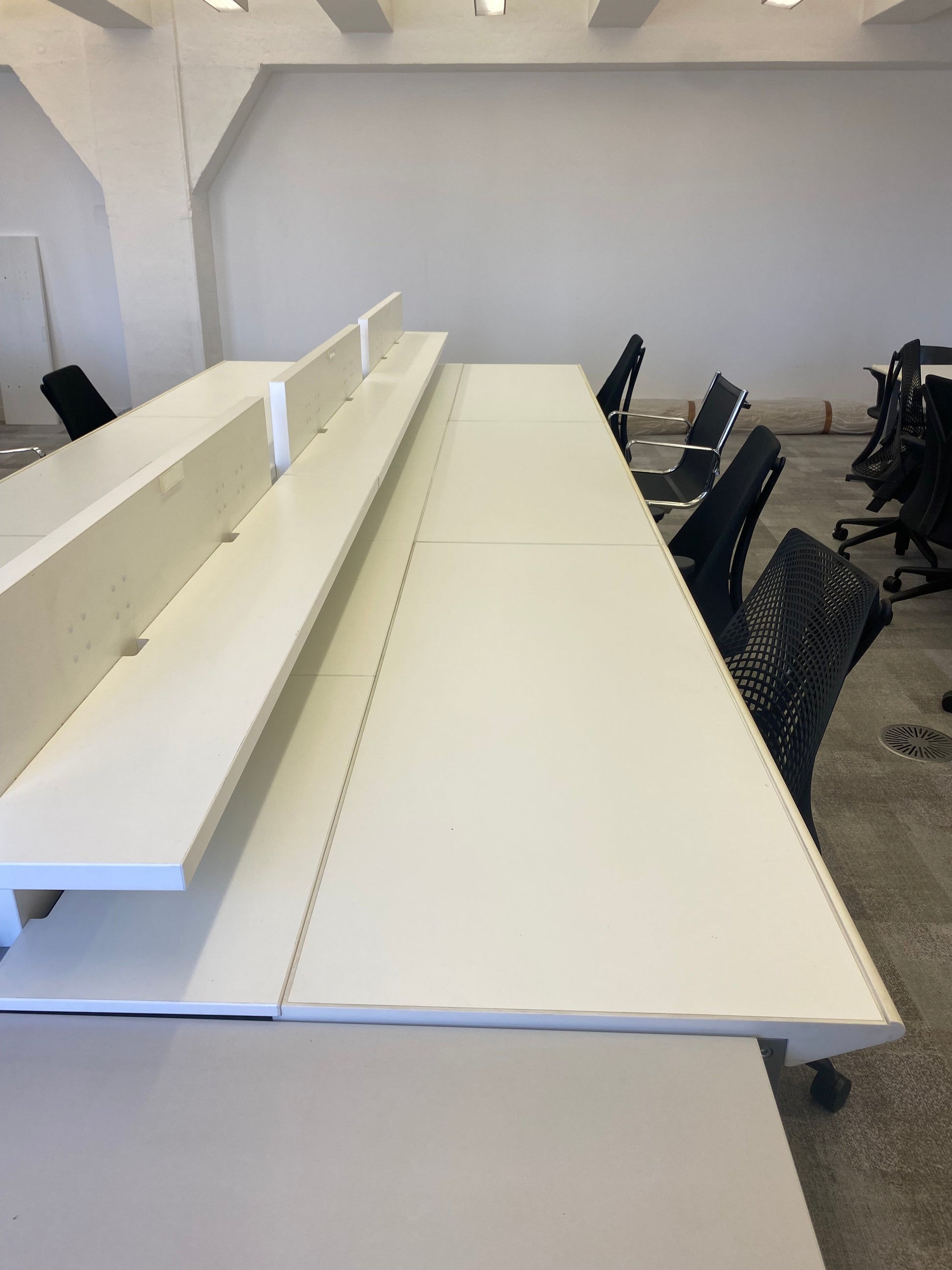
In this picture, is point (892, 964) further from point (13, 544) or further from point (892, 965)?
point (13, 544)

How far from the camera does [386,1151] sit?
32.0 inches

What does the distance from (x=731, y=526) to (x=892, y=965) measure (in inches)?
42.8

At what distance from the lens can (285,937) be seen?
101cm

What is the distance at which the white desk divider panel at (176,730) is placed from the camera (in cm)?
89

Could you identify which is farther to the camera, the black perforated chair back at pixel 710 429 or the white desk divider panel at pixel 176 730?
the black perforated chair back at pixel 710 429

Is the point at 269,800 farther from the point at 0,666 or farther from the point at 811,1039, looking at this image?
the point at 811,1039

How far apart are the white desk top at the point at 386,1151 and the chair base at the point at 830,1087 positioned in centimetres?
79

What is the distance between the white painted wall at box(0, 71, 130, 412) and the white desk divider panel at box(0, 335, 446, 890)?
19.2 feet

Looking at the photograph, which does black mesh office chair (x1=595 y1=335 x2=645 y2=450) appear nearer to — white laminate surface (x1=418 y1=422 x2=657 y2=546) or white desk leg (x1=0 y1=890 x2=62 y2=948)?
white laminate surface (x1=418 y1=422 x2=657 y2=546)

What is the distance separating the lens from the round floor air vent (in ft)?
8.56

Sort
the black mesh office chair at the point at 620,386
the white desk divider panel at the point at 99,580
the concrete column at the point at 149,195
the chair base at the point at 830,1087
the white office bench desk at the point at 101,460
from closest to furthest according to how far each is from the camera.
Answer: the white desk divider panel at the point at 99,580, the chair base at the point at 830,1087, the white office bench desk at the point at 101,460, the black mesh office chair at the point at 620,386, the concrete column at the point at 149,195

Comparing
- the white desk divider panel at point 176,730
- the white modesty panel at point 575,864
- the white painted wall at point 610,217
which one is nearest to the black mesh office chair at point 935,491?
the white modesty panel at point 575,864

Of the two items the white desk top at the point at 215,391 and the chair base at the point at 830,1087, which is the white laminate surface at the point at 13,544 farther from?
the chair base at the point at 830,1087

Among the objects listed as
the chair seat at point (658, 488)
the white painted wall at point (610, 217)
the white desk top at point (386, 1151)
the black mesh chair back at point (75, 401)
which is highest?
the white painted wall at point (610, 217)
